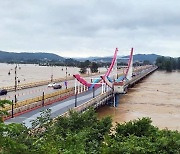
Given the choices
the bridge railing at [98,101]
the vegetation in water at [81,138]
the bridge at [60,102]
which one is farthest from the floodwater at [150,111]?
the vegetation in water at [81,138]

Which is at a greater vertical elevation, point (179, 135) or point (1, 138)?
point (1, 138)

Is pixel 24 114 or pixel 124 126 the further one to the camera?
pixel 24 114

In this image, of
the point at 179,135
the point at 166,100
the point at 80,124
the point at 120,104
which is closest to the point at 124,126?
the point at 80,124

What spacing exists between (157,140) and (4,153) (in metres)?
10.5

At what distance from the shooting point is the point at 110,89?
60781 mm

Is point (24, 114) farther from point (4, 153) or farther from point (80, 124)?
point (4, 153)

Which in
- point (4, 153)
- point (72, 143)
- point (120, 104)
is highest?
point (4, 153)

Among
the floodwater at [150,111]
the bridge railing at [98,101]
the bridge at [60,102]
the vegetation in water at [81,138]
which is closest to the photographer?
the vegetation in water at [81,138]

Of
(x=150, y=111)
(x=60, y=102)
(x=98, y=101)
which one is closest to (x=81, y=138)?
(x=60, y=102)

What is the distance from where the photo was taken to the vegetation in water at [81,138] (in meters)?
9.06

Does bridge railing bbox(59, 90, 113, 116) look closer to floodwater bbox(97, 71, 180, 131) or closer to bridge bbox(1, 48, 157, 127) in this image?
bridge bbox(1, 48, 157, 127)

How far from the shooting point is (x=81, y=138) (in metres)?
15.0

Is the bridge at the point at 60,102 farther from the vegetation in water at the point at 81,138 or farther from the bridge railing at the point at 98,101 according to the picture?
the vegetation in water at the point at 81,138

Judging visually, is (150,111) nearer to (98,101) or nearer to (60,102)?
(98,101)
